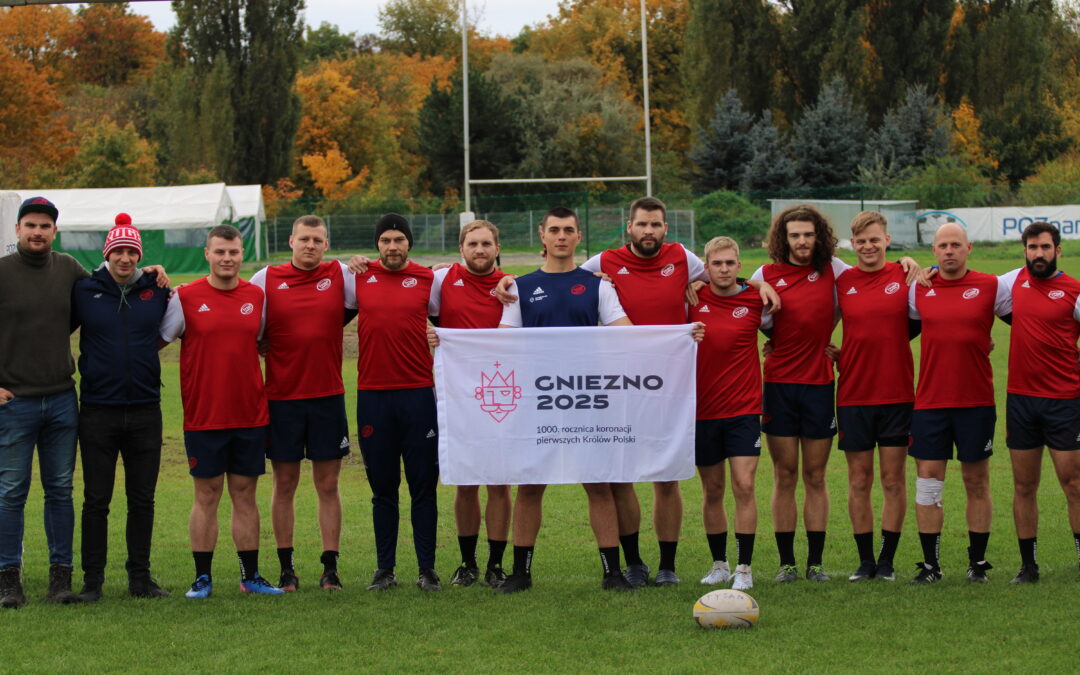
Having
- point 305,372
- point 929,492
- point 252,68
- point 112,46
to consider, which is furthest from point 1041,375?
point 112,46

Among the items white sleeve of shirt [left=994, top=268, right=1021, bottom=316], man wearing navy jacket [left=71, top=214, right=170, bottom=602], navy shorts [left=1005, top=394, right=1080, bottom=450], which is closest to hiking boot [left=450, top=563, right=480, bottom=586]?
man wearing navy jacket [left=71, top=214, right=170, bottom=602]

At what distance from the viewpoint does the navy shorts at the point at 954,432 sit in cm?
693

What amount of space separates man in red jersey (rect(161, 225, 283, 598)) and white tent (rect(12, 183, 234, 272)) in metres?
34.2

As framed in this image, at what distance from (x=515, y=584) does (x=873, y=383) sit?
94.0 inches

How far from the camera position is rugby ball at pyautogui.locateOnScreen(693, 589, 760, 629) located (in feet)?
19.9

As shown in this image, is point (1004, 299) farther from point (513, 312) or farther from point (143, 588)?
point (143, 588)

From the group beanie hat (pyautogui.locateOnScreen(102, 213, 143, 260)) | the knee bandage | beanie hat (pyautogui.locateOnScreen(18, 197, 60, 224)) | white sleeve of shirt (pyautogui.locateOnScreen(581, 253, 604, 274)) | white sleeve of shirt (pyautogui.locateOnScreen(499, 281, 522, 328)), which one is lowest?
the knee bandage

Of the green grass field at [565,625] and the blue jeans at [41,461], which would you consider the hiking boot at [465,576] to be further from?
the blue jeans at [41,461]

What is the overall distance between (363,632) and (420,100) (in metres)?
57.7

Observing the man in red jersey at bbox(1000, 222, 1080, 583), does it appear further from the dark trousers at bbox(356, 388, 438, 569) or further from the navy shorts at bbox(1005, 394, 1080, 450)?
the dark trousers at bbox(356, 388, 438, 569)

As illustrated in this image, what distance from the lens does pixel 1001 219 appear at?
123ft

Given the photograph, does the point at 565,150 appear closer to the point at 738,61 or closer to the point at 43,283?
the point at 738,61

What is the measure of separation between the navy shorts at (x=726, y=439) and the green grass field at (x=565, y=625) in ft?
2.55

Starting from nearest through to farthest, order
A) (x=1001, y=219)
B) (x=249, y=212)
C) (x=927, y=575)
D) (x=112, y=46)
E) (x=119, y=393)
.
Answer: (x=119, y=393), (x=927, y=575), (x=1001, y=219), (x=249, y=212), (x=112, y=46)
